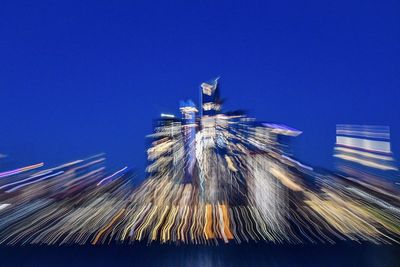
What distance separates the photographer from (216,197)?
79.1ft

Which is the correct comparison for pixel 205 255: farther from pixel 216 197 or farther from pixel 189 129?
pixel 189 129

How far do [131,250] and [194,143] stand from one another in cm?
3265

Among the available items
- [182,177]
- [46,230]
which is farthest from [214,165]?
[46,230]

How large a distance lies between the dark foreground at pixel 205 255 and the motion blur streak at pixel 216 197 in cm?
69

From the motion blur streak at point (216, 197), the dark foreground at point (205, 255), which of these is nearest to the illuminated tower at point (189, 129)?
the motion blur streak at point (216, 197)

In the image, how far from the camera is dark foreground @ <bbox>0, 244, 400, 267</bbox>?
23.6 ft

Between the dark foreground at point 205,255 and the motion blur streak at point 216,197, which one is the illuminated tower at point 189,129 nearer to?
the motion blur streak at point 216,197

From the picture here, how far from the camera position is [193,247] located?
8.41m

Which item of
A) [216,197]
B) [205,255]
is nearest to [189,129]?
[216,197]

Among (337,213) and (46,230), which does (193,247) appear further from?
(337,213)

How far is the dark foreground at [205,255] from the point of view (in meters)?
7.19

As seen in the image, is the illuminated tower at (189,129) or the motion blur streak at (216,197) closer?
the motion blur streak at (216,197)

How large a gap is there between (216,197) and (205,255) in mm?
16408

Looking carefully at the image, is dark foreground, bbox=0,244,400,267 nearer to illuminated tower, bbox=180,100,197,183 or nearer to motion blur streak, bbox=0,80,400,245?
motion blur streak, bbox=0,80,400,245
